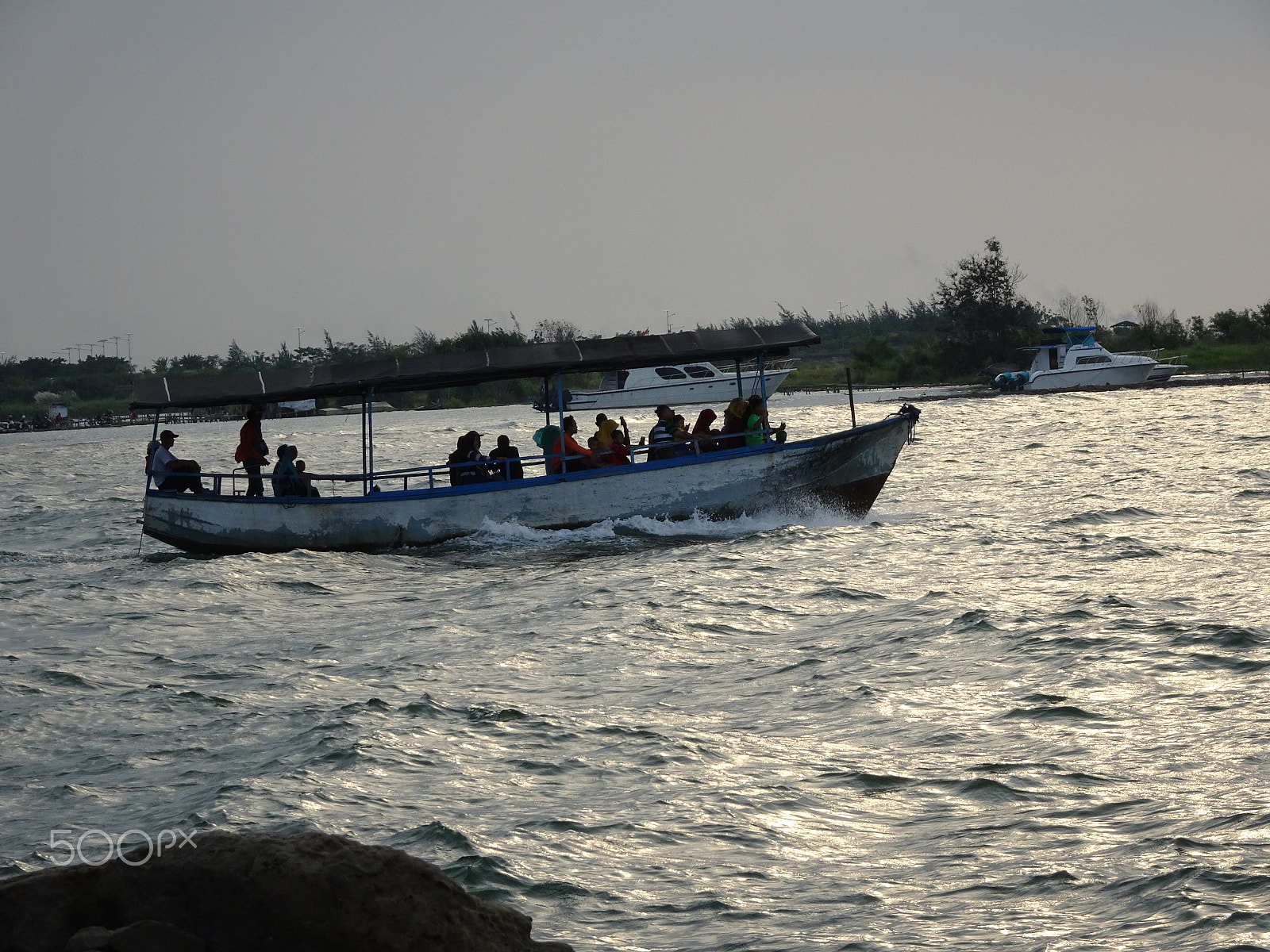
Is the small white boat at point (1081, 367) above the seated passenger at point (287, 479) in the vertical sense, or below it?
above

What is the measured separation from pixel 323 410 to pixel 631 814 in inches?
4872

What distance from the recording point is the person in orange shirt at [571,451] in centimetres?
1809

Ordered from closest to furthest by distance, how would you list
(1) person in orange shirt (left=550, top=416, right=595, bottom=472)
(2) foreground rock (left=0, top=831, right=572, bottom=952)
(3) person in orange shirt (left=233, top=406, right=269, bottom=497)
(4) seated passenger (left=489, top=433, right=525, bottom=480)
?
(2) foreground rock (left=0, top=831, right=572, bottom=952) < (4) seated passenger (left=489, top=433, right=525, bottom=480) < (1) person in orange shirt (left=550, top=416, right=595, bottom=472) < (3) person in orange shirt (left=233, top=406, right=269, bottom=497)

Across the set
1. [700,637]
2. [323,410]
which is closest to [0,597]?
[700,637]

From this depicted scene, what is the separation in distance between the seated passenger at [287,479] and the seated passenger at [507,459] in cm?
284

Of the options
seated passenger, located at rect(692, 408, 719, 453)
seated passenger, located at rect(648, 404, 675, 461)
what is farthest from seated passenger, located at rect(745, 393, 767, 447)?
seated passenger, located at rect(648, 404, 675, 461)

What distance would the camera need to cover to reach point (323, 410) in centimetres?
12644

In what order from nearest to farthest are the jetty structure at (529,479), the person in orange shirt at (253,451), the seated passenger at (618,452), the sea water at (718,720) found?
the sea water at (718,720), the jetty structure at (529,479), the seated passenger at (618,452), the person in orange shirt at (253,451)

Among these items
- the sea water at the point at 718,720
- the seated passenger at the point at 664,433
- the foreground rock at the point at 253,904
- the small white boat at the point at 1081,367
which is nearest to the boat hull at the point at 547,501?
the sea water at the point at 718,720

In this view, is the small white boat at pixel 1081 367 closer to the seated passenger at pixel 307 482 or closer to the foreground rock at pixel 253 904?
the seated passenger at pixel 307 482

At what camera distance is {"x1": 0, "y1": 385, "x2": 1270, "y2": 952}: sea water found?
5883 millimetres

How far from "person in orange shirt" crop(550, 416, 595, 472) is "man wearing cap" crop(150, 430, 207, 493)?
17.3 ft

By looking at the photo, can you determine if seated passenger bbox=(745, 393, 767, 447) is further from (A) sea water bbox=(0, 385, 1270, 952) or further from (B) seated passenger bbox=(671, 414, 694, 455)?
(A) sea water bbox=(0, 385, 1270, 952)

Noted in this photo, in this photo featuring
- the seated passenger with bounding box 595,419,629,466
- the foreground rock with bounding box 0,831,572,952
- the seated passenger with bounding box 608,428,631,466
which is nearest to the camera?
the foreground rock with bounding box 0,831,572,952
